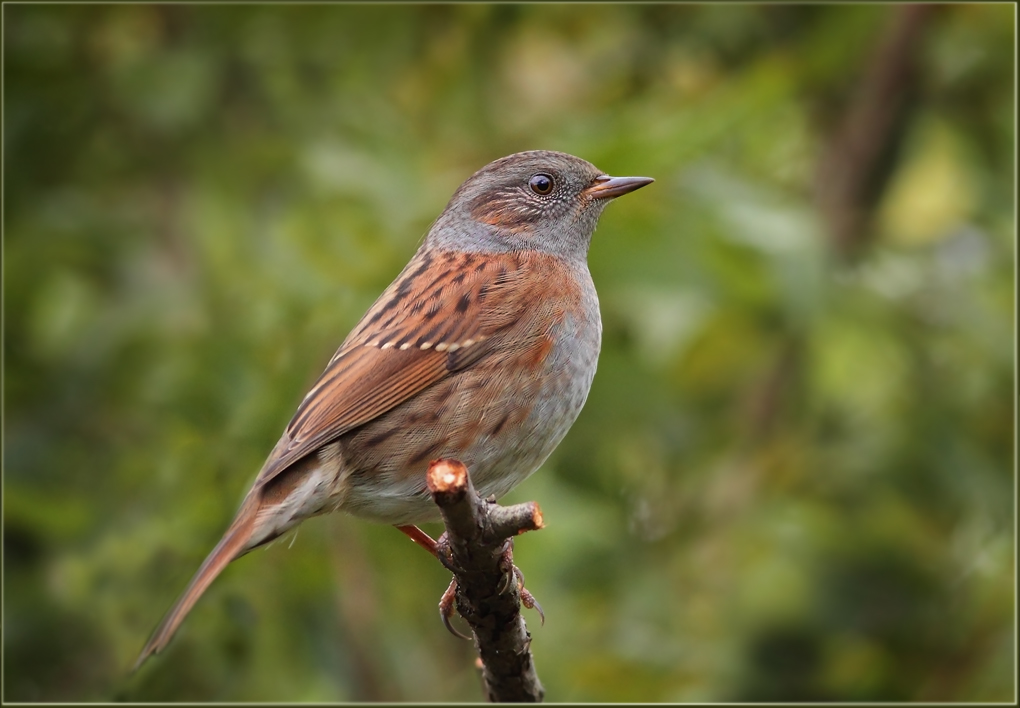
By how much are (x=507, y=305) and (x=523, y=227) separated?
29.4 inches

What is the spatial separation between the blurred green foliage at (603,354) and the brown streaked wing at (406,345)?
668 millimetres

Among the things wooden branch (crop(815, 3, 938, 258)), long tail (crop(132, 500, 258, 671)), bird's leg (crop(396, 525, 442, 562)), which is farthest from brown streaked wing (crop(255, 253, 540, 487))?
wooden branch (crop(815, 3, 938, 258))

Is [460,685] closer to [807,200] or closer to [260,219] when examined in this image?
[260,219]

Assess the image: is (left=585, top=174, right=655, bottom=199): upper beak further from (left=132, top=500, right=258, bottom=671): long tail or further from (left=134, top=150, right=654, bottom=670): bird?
(left=132, top=500, right=258, bottom=671): long tail

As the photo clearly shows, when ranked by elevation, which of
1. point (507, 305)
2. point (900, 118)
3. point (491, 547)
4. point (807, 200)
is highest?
Answer: point (900, 118)

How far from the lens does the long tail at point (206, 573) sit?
3.18m

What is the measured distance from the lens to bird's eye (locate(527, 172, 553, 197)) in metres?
4.86

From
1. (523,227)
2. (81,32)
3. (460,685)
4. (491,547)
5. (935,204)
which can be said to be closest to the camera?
(491,547)

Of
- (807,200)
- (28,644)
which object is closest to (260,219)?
(28,644)

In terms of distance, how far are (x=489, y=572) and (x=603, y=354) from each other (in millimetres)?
1754

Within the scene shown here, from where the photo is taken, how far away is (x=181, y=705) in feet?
14.6

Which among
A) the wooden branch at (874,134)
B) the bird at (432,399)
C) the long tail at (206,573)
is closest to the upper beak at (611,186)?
the bird at (432,399)

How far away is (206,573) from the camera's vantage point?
345 cm

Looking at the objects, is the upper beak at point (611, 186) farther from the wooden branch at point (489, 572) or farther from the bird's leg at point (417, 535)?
the wooden branch at point (489, 572)
